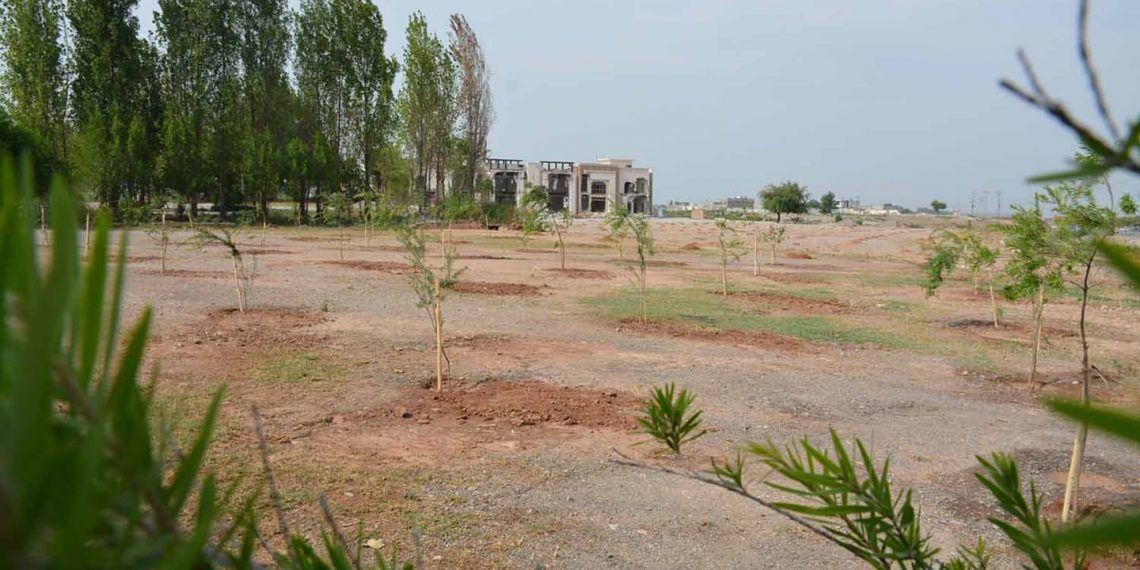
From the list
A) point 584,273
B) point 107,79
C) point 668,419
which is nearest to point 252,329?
point 668,419

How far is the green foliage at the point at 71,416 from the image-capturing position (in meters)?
0.21

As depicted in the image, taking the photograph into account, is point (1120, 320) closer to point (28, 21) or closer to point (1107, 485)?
point (1107, 485)

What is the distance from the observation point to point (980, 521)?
475 cm

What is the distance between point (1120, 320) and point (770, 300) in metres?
5.42

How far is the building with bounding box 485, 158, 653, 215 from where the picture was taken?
233ft

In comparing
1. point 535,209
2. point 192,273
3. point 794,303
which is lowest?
point 794,303

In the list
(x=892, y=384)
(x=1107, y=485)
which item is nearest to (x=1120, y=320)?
(x=892, y=384)

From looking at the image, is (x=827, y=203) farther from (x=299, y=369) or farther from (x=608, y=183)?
(x=299, y=369)

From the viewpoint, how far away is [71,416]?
0.25 metres

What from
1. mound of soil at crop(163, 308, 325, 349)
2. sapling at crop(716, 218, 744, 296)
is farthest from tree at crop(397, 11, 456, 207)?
mound of soil at crop(163, 308, 325, 349)

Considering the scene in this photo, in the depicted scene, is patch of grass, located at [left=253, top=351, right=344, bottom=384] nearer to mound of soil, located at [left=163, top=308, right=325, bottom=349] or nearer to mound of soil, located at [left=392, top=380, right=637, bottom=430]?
mound of soil, located at [left=163, top=308, right=325, bottom=349]

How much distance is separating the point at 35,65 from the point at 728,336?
32903 millimetres

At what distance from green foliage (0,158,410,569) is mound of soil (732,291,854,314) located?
13.6 m

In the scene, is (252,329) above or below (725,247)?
below
